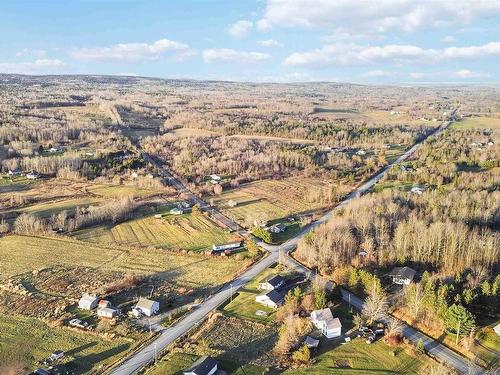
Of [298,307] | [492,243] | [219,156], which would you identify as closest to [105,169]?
[219,156]

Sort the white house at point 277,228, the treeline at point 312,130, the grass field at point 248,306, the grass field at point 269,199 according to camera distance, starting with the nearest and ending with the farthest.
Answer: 1. the grass field at point 248,306
2. the white house at point 277,228
3. the grass field at point 269,199
4. the treeline at point 312,130

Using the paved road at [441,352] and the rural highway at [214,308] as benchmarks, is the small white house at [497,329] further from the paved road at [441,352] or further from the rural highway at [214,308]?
the rural highway at [214,308]

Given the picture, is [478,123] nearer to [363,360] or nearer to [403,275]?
[403,275]

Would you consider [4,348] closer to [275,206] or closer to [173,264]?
[173,264]

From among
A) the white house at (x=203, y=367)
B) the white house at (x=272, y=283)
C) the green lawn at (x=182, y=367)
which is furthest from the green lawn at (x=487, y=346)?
the white house at (x=203, y=367)

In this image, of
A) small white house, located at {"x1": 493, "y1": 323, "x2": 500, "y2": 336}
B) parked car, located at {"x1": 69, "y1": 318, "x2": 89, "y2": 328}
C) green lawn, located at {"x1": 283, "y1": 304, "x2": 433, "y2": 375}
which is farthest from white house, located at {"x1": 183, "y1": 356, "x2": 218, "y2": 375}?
small white house, located at {"x1": 493, "y1": 323, "x2": 500, "y2": 336}

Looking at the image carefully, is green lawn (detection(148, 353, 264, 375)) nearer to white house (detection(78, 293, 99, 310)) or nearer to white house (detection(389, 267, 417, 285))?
white house (detection(78, 293, 99, 310))
